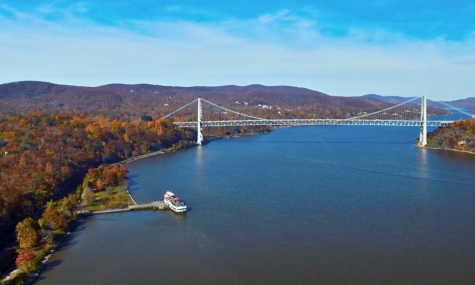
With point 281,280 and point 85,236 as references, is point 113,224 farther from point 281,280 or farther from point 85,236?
point 281,280

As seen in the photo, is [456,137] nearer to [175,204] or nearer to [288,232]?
[288,232]

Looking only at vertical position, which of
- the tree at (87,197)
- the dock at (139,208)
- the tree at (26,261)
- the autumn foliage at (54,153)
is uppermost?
the autumn foliage at (54,153)

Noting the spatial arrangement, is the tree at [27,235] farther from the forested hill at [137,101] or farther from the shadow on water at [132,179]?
the forested hill at [137,101]

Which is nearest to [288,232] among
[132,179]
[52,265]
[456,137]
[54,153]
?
[52,265]

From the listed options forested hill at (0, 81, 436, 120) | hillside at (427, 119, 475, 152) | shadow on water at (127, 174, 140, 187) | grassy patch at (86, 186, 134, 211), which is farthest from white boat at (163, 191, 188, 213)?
forested hill at (0, 81, 436, 120)

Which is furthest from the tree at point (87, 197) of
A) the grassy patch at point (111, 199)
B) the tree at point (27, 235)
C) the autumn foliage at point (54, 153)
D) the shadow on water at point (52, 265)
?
the shadow on water at point (52, 265)

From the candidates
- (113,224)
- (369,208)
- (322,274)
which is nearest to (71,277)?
(113,224)
